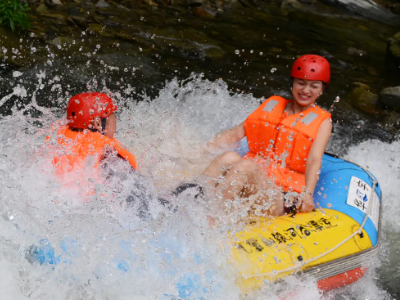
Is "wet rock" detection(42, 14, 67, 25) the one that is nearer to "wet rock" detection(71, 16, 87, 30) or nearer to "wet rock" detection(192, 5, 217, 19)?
"wet rock" detection(71, 16, 87, 30)

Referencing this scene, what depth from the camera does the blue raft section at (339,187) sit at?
13.1ft

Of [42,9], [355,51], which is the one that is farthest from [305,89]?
[42,9]

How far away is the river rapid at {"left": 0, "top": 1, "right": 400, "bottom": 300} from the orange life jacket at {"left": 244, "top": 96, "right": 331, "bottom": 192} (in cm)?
51

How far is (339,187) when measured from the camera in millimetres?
4242

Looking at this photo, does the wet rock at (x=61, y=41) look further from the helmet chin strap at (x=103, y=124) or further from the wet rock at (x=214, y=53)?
the helmet chin strap at (x=103, y=124)

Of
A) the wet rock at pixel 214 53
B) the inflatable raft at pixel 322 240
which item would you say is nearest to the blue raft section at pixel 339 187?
the inflatable raft at pixel 322 240

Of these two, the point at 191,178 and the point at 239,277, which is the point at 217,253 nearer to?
the point at 239,277

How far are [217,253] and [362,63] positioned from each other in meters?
6.53

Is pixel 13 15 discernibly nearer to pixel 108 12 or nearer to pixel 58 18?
pixel 58 18

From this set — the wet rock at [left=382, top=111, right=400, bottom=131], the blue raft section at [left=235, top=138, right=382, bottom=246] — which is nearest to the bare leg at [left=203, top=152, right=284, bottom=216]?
the blue raft section at [left=235, top=138, right=382, bottom=246]

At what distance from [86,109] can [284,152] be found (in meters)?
1.68

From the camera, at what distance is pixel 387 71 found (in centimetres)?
856

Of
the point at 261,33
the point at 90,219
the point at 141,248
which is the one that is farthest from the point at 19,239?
the point at 261,33

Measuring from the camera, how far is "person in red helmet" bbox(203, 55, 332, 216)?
149 inches
